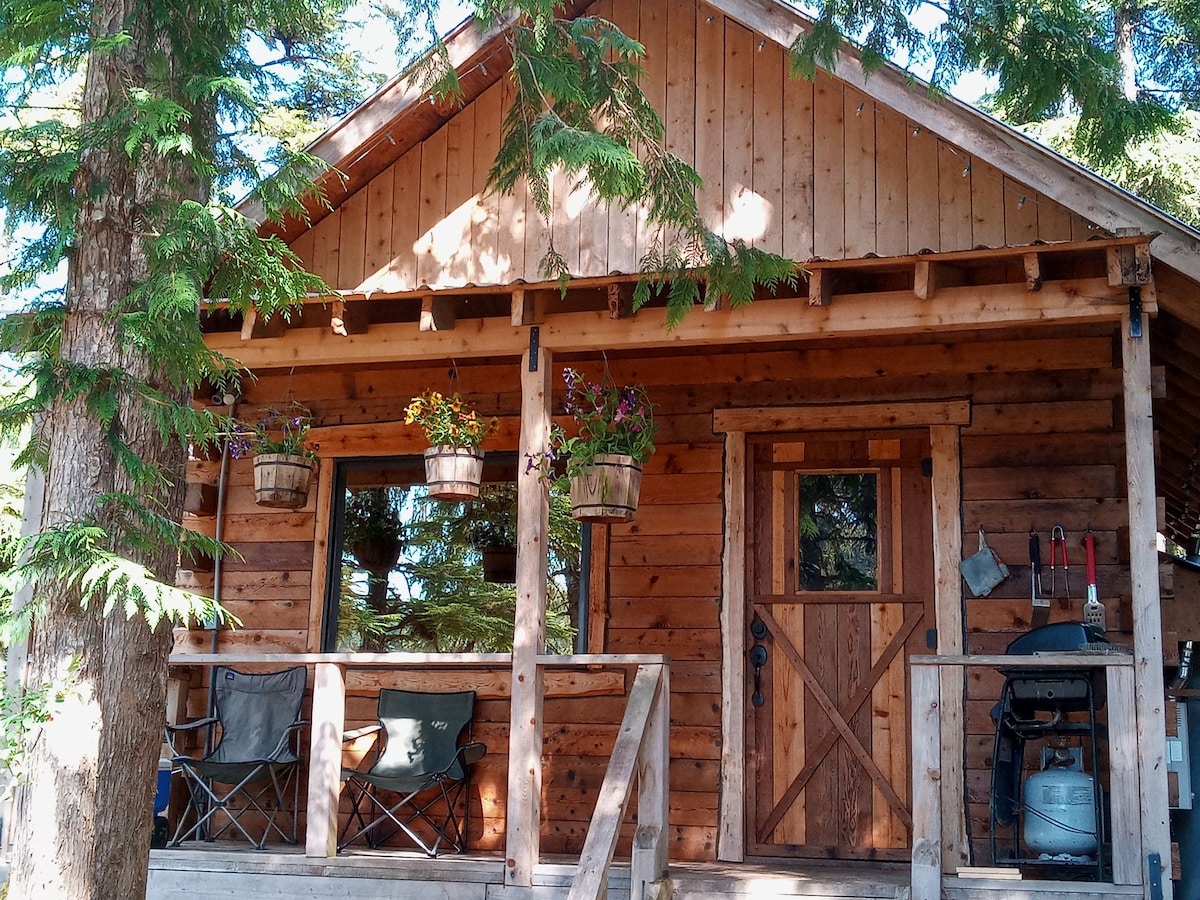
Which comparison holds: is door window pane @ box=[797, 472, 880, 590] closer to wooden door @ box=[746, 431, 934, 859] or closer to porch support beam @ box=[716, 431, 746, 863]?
wooden door @ box=[746, 431, 934, 859]

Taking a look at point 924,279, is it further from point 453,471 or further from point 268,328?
point 268,328

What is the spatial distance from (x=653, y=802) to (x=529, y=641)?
Result: 2.63 ft

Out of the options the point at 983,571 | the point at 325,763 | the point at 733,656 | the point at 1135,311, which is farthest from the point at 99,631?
the point at 1135,311

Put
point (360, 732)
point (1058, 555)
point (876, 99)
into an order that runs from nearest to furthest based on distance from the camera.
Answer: point (876, 99)
point (1058, 555)
point (360, 732)

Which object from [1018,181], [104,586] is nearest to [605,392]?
[1018,181]

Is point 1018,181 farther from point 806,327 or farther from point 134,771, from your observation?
point 134,771

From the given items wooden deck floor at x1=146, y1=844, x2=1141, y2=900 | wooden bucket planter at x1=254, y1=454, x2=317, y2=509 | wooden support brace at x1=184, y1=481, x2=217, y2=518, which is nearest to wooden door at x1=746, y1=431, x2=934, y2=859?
wooden deck floor at x1=146, y1=844, x2=1141, y2=900

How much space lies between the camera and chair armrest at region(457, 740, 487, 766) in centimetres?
631

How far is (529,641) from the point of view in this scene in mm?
5461

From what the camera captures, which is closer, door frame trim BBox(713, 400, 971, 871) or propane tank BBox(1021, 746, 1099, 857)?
propane tank BBox(1021, 746, 1099, 857)

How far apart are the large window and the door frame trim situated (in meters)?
0.81

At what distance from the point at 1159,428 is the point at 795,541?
2.37 meters

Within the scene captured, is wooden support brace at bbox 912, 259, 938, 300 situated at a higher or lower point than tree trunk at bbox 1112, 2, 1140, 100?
lower

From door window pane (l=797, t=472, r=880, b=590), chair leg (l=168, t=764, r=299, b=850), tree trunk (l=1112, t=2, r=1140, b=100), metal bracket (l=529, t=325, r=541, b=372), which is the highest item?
tree trunk (l=1112, t=2, r=1140, b=100)
